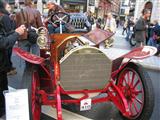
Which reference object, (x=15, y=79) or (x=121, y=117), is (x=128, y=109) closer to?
(x=121, y=117)

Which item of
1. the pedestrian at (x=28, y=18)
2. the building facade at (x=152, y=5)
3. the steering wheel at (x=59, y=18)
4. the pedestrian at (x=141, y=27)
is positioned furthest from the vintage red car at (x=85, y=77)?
the building facade at (x=152, y=5)

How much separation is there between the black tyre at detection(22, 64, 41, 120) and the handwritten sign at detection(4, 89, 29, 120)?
65 millimetres

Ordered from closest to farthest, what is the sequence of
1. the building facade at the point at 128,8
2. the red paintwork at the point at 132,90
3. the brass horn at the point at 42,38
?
the red paintwork at the point at 132,90, the brass horn at the point at 42,38, the building facade at the point at 128,8

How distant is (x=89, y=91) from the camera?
3363 mm

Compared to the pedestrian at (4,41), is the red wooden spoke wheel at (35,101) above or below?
below

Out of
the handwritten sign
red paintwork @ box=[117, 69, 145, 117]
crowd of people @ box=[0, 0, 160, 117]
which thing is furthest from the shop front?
the handwritten sign

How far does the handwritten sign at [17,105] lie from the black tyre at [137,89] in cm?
140

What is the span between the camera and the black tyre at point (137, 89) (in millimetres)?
3451

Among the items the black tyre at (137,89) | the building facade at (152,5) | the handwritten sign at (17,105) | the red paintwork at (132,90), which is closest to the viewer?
the handwritten sign at (17,105)

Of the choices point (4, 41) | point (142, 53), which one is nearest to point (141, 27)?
point (142, 53)

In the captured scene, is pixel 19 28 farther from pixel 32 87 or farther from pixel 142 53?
pixel 142 53

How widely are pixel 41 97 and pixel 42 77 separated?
1.64 feet

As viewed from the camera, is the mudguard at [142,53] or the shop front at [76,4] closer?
the mudguard at [142,53]

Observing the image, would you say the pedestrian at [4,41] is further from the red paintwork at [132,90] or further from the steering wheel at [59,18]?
the red paintwork at [132,90]
